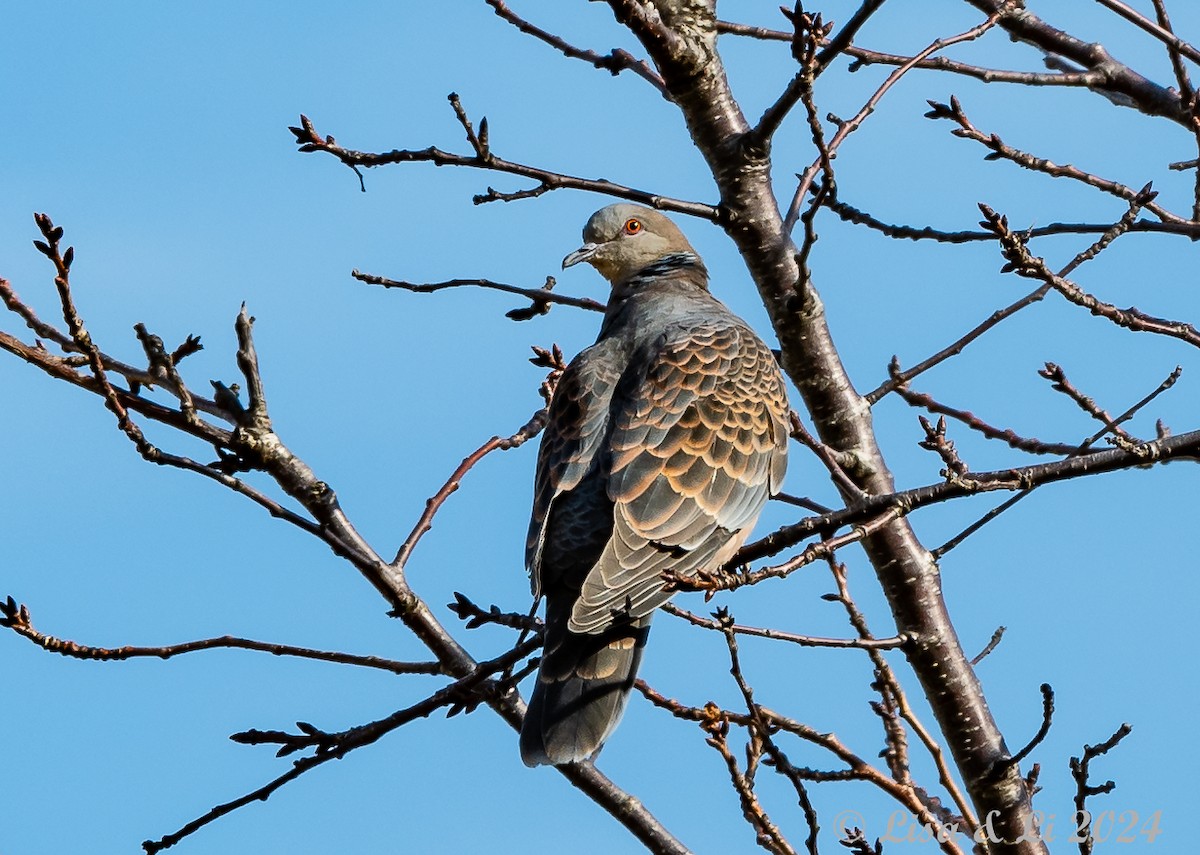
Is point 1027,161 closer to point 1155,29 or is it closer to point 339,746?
point 1155,29

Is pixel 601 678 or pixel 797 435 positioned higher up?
pixel 797 435

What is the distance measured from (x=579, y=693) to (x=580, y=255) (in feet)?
8.68

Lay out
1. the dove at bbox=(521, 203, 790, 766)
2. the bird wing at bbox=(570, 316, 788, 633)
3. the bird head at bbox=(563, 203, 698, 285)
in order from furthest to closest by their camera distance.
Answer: the bird head at bbox=(563, 203, 698, 285) < the bird wing at bbox=(570, 316, 788, 633) < the dove at bbox=(521, 203, 790, 766)

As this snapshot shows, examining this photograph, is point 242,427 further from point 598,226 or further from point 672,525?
point 598,226

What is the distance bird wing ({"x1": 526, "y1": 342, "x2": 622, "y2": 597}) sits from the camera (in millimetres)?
4543

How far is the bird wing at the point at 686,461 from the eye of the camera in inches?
163

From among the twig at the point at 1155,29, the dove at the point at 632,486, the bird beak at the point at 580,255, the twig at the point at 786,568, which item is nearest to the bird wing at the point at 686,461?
the dove at the point at 632,486

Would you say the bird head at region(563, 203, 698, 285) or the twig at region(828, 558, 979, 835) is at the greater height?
the bird head at region(563, 203, 698, 285)

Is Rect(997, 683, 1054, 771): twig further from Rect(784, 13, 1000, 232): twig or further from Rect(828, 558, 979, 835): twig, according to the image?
Rect(784, 13, 1000, 232): twig

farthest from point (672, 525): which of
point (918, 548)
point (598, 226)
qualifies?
point (598, 226)

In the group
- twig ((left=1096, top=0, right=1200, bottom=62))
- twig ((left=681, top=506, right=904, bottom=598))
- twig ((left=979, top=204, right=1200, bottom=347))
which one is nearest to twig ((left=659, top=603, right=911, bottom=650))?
twig ((left=681, top=506, right=904, bottom=598))

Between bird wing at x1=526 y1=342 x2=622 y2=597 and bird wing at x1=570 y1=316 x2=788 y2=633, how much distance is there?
0.08m

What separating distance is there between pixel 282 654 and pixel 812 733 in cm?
131

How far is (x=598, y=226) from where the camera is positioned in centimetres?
616
